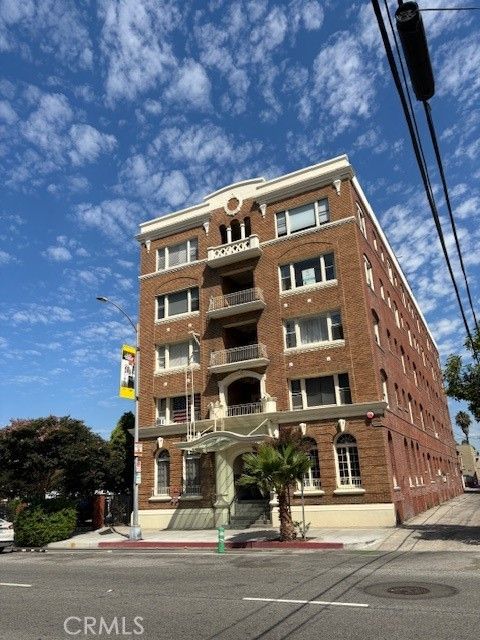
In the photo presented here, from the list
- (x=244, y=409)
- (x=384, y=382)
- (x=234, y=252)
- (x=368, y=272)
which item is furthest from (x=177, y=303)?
(x=384, y=382)

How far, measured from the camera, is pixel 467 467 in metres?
102

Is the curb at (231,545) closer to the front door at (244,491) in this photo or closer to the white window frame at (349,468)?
the front door at (244,491)

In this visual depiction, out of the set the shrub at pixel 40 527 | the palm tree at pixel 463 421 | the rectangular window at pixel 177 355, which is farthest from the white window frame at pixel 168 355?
the palm tree at pixel 463 421

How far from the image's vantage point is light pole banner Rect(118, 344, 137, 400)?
23611mm

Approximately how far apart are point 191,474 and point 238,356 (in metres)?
6.72

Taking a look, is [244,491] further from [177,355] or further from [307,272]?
[307,272]

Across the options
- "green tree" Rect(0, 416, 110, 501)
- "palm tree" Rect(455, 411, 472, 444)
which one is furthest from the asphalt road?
"palm tree" Rect(455, 411, 472, 444)

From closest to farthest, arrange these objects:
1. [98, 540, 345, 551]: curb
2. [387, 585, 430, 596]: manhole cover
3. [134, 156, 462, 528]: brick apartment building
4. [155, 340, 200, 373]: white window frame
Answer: [387, 585, 430, 596]: manhole cover
[98, 540, 345, 551]: curb
[134, 156, 462, 528]: brick apartment building
[155, 340, 200, 373]: white window frame

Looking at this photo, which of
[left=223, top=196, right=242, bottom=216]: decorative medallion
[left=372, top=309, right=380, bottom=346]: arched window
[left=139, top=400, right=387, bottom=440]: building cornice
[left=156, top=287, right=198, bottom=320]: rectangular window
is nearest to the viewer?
[left=139, top=400, right=387, bottom=440]: building cornice

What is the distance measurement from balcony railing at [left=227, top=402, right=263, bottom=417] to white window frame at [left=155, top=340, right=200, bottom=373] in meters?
3.61

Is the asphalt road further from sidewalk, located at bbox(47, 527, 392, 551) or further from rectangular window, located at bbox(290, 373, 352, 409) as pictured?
rectangular window, located at bbox(290, 373, 352, 409)

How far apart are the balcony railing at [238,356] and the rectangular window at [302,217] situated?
21.5 feet

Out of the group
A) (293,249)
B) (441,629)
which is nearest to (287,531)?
(441,629)

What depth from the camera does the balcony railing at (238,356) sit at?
88.7ft
